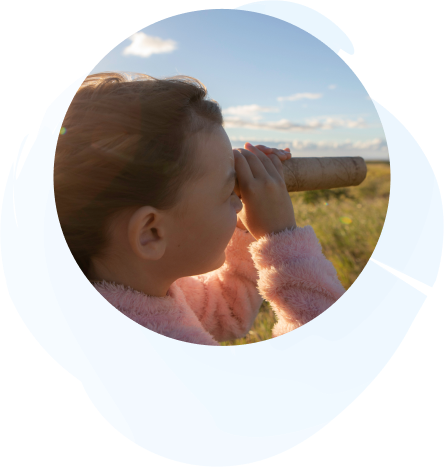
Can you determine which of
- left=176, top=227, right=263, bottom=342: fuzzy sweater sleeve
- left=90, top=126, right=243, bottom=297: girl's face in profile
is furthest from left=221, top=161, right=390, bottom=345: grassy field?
left=90, top=126, right=243, bottom=297: girl's face in profile

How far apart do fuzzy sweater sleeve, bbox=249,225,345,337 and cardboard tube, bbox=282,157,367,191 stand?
0.18m

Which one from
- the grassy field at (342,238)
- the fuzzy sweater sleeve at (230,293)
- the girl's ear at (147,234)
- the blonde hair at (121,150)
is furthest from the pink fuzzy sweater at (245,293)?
the grassy field at (342,238)

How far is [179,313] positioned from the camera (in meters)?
1.17

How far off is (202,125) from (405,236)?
751 mm

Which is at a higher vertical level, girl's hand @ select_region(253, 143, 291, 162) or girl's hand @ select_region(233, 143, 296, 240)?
girl's hand @ select_region(253, 143, 291, 162)

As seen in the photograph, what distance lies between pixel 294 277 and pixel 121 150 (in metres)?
0.63

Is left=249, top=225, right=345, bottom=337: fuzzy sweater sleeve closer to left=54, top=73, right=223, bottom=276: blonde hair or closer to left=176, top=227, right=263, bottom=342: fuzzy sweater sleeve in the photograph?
left=176, top=227, right=263, bottom=342: fuzzy sweater sleeve

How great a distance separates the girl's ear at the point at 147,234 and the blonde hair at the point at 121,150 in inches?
1.1

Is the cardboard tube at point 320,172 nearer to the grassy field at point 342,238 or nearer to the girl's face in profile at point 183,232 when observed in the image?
the girl's face in profile at point 183,232

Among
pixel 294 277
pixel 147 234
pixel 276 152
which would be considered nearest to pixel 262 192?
pixel 276 152

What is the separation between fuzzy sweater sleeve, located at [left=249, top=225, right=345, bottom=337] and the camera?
119cm

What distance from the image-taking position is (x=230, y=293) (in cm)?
151

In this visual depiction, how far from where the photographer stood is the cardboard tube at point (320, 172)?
4.24 ft

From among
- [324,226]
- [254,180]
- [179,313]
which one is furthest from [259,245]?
[324,226]
